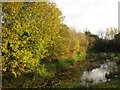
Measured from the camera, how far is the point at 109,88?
1831 cm

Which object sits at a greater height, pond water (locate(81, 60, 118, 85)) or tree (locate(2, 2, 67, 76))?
tree (locate(2, 2, 67, 76))

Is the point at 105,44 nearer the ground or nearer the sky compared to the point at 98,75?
nearer the sky

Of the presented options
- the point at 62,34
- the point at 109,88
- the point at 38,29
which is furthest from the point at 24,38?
the point at 62,34

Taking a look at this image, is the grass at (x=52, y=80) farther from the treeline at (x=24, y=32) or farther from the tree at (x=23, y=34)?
the tree at (x=23, y=34)

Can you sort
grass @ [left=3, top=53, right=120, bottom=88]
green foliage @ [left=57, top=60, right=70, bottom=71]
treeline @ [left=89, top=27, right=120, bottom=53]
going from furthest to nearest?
1. treeline @ [left=89, top=27, right=120, bottom=53]
2. green foliage @ [left=57, top=60, right=70, bottom=71]
3. grass @ [left=3, top=53, right=120, bottom=88]

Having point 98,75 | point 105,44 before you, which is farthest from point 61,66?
point 105,44

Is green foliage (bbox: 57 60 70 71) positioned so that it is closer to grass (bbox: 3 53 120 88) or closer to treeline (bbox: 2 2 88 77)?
grass (bbox: 3 53 120 88)

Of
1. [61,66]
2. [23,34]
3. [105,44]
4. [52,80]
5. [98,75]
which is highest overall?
[105,44]

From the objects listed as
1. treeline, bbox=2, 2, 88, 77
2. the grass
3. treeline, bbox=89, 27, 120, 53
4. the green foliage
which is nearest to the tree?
treeline, bbox=2, 2, 88, 77

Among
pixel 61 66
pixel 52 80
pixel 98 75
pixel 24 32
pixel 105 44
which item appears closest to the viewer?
pixel 24 32

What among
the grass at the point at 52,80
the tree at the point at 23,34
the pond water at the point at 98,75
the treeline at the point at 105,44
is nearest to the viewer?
the tree at the point at 23,34

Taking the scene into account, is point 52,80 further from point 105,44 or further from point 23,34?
point 105,44

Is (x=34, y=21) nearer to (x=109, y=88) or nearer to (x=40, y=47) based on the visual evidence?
(x=40, y=47)

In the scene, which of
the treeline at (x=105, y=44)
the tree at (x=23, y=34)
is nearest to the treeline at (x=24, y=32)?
the tree at (x=23, y=34)
